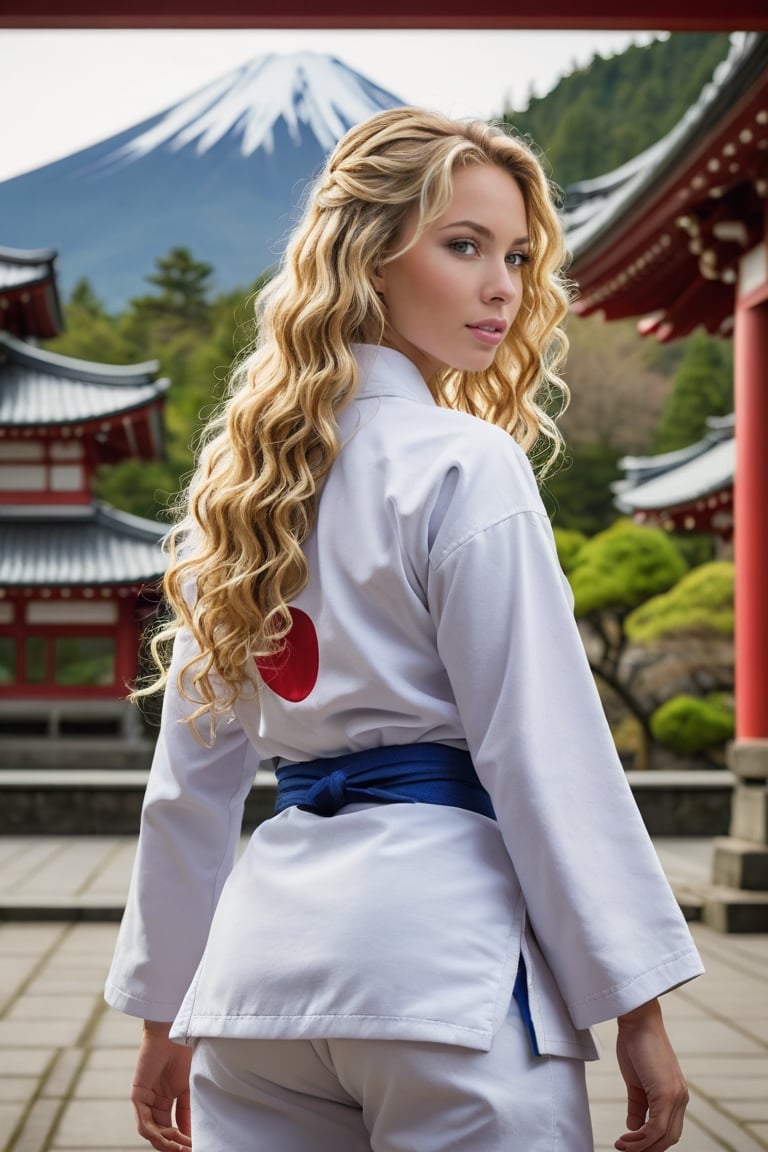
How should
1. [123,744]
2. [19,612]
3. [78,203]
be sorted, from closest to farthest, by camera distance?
[123,744] < [19,612] < [78,203]

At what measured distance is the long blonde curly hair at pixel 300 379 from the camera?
108 centimetres

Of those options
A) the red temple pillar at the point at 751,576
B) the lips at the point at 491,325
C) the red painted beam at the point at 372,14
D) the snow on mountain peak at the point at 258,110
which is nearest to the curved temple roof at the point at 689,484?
the red temple pillar at the point at 751,576

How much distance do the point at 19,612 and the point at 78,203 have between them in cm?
4779

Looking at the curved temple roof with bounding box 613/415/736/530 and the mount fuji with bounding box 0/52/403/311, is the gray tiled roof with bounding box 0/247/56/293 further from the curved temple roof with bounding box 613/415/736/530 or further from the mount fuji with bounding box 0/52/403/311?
the mount fuji with bounding box 0/52/403/311

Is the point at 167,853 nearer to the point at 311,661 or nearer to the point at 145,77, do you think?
the point at 311,661

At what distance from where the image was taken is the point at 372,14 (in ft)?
10.5

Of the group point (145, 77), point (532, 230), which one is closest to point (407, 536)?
point (532, 230)

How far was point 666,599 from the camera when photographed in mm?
16891

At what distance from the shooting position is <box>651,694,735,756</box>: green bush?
55.0ft

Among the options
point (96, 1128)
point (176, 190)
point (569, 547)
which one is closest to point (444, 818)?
point (96, 1128)

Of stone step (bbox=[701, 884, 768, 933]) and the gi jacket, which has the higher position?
the gi jacket

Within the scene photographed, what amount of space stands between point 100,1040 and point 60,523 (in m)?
11.3

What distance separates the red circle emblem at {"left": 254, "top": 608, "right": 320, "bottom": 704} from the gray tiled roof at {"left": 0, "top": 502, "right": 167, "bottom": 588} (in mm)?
12383

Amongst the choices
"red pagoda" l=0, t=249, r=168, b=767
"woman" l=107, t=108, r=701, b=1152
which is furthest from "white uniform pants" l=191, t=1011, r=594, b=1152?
"red pagoda" l=0, t=249, r=168, b=767
